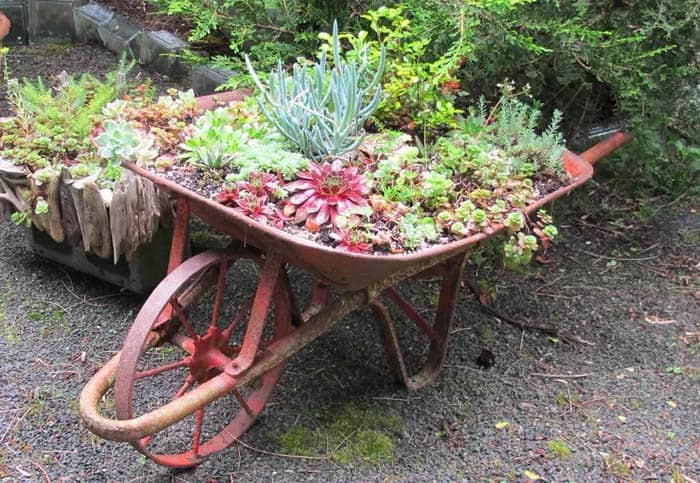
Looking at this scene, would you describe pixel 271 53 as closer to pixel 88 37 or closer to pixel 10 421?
pixel 10 421

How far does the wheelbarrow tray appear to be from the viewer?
1771 millimetres

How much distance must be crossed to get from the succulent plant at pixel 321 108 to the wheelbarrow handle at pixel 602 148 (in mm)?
921

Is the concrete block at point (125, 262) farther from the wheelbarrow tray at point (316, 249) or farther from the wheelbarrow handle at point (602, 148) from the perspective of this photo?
the wheelbarrow handle at point (602, 148)

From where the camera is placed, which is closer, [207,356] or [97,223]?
[207,356]

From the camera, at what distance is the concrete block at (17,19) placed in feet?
16.9

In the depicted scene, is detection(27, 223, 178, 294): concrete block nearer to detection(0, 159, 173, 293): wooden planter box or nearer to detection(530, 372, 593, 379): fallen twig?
detection(0, 159, 173, 293): wooden planter box

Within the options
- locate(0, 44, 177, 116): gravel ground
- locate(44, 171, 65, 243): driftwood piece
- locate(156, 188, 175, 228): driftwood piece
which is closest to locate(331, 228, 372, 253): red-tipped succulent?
locate(156, 188, 175, 228): driftwood piece

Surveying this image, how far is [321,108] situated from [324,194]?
0.29 metres

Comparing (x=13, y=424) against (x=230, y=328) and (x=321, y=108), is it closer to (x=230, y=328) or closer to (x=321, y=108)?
(x=230, y=328)

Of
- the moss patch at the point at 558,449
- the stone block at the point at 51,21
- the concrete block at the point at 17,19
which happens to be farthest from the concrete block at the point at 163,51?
the moss patch at the point at 558,449

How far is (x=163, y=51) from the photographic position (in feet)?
15.6

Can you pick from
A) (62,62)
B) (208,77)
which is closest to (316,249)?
(208,77)

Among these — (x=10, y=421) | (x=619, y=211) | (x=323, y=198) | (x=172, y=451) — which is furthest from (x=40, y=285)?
(x=619, y=211)

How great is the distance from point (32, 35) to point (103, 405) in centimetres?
374
